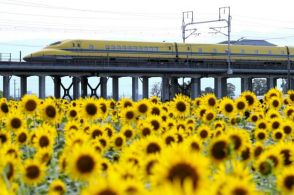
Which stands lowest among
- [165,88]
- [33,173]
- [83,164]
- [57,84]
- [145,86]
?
[165,88]

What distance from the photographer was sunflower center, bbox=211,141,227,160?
144 inches

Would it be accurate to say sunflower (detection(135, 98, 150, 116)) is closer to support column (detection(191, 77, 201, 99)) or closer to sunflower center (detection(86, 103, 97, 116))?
sunflower center (detection(86, 103, 97, 116))

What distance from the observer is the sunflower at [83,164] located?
3436 mm

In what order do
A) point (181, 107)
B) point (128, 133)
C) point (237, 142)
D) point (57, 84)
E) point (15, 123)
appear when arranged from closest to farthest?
point (237, 142) < point (128, 133) < point (15, 123) < point (181, 107) < point (57, 84)

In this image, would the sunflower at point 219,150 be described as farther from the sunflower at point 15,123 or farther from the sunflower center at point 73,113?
the sunflower center at point 73,113

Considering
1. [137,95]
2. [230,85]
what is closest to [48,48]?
[137,95]

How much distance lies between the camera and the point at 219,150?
146 inches

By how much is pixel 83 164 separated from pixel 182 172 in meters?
1.15

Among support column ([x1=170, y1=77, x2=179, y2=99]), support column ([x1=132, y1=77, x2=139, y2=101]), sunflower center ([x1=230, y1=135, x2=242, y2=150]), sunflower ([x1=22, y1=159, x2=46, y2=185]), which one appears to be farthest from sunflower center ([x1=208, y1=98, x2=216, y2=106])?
support column ([x1=170, y1=77, x2=179, y2=99])

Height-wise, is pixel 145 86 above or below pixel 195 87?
above

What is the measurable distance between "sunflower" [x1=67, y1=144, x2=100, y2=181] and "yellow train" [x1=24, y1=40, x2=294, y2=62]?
56.6 metres

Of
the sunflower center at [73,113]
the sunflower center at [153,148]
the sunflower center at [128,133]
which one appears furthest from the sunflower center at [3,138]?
the sunflower center at [73,113]

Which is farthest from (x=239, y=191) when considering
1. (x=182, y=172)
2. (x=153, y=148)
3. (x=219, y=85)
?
(x=219, y=85)

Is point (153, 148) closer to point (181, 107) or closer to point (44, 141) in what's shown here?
point (44, 141)
